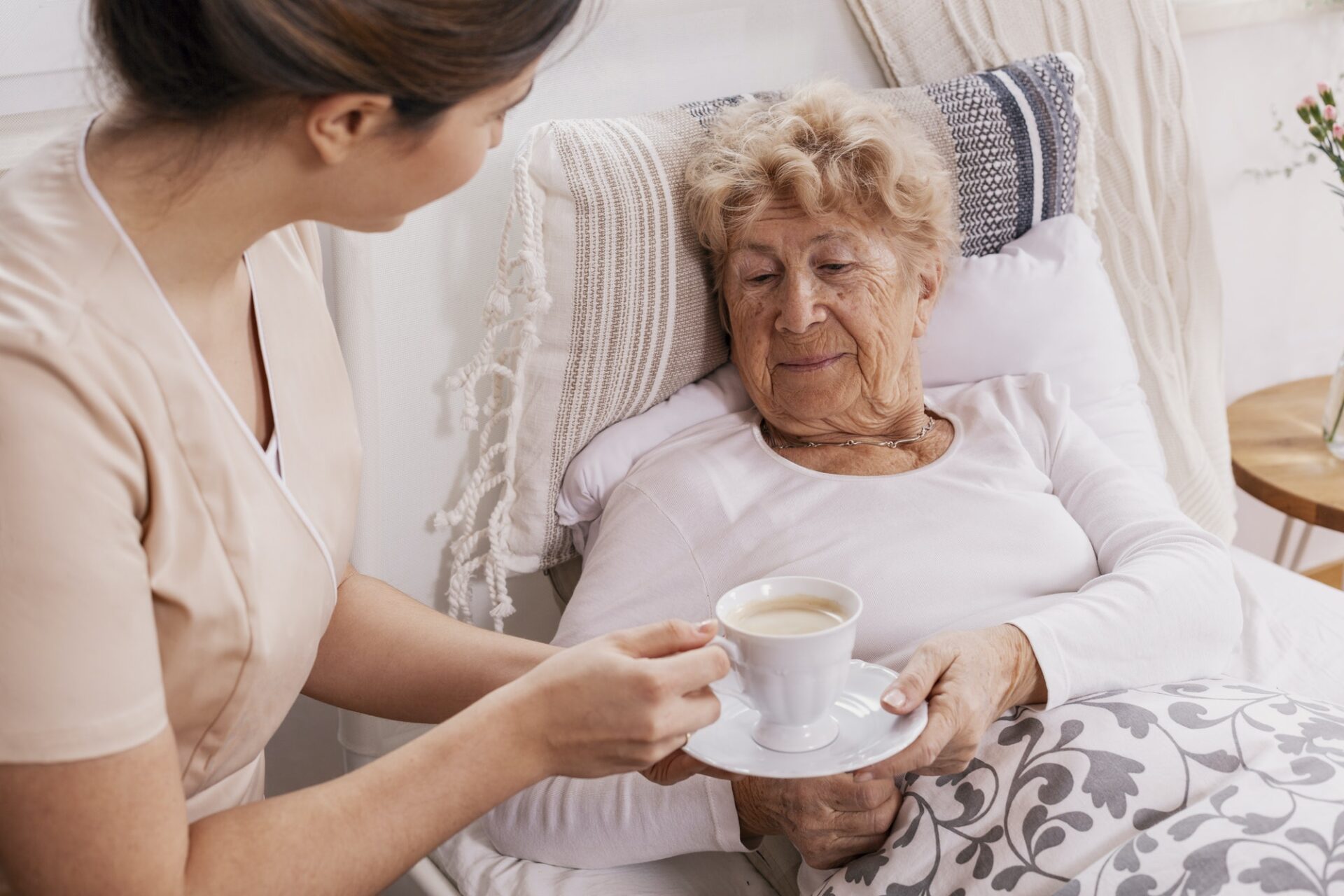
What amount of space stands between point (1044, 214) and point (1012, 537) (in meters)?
0.59

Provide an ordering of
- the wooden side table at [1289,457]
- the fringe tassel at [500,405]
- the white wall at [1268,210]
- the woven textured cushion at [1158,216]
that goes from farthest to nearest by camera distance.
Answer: the white wall at [1268,210], the wooden side table at [1289,457], the woven textured cushion at [1158,216], the fringe tassel at [500,405]

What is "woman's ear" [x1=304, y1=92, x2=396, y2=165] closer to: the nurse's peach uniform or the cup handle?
the nurse's peach uniform

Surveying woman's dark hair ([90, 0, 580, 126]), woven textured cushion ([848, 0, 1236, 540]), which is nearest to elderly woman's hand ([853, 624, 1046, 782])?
woman's dark hair ([90, 0, 580, 126])

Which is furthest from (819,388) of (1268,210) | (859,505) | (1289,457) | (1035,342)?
(1268,210)

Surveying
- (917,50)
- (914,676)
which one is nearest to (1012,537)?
(914,676)

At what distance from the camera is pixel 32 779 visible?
0.71 meters

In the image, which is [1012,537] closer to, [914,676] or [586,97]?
[914,676]

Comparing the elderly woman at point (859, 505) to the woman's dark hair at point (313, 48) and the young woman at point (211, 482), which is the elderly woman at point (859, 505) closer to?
the young woman at point (211, 482)

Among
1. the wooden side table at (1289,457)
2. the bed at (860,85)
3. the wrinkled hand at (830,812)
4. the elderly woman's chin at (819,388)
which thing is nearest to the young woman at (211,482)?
the wrinkled hand at (830,812)

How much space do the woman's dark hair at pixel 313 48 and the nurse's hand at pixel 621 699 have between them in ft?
1.37

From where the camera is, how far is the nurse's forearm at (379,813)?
83 centimetres

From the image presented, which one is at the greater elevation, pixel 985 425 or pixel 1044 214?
pixel 1044 214

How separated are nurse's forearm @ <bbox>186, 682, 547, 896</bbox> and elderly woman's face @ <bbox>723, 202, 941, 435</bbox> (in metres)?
0.66

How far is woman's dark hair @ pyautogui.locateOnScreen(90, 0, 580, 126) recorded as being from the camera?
69 cm
